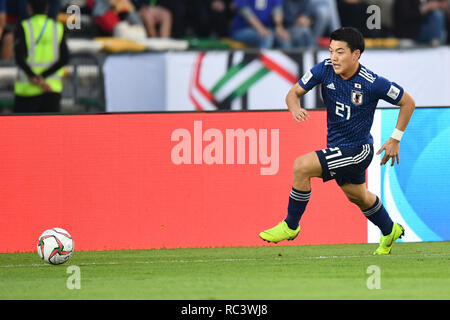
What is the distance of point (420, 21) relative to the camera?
18.7 m

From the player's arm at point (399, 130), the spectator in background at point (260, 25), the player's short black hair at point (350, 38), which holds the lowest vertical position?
the player's arm at point (399, 130)

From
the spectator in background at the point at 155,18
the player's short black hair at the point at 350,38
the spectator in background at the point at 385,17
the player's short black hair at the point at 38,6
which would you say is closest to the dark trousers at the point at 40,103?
the player's short black hair at the point at 38,6

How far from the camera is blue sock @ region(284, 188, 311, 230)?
9383 mm

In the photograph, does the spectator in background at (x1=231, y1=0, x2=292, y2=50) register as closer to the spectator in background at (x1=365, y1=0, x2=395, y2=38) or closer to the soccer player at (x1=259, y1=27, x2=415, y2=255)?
the spectator in background at (x1=365, y1=0, x2=395, y2=38)

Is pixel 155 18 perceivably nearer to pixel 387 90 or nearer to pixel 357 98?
pixel 357 98

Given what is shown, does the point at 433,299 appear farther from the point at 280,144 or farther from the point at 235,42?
the point at 235,42

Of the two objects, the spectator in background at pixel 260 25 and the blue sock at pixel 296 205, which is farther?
the spectator in background at pixel 260 25

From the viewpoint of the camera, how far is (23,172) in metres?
10.7

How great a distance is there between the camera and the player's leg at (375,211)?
953cm

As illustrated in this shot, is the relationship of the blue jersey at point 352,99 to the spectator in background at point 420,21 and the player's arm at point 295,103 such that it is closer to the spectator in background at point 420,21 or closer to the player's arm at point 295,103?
the player's arm at point 295,103

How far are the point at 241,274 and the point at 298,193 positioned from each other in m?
1.01

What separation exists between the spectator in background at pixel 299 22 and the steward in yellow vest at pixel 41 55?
4.82 meters

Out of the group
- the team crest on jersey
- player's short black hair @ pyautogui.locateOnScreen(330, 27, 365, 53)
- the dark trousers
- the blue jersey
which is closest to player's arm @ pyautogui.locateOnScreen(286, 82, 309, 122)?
the blue jersey

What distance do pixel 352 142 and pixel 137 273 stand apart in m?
2.15
